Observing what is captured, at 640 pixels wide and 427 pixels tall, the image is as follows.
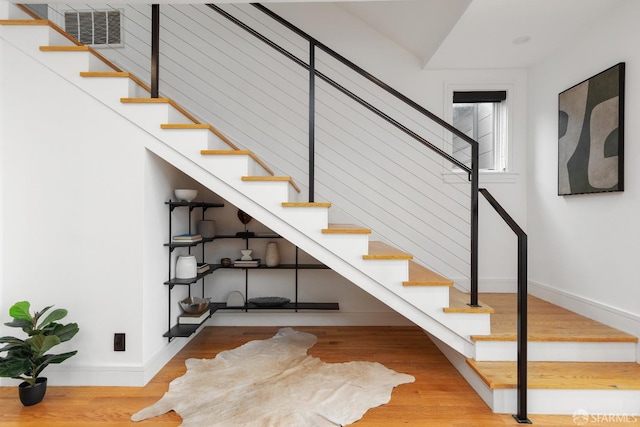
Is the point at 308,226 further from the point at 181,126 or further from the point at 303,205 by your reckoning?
the point at 181,126

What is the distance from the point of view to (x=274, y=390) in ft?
7.50

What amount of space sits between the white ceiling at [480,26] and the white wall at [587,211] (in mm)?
176

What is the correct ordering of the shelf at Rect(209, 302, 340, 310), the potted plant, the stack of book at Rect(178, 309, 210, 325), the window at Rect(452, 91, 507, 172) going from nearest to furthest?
the potted plant < the stack of book at Rect(178, 309, 210, 325) < the shelf at Rect(209, 302, 340, 310) < the window at Rect(452, 91, 507, 172)

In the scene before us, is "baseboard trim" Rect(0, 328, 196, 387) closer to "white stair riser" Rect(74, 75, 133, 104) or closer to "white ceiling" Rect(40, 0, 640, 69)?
"white stair riser" Rect(74, 75, 133, 104)

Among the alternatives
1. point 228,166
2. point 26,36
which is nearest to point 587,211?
point 228,166

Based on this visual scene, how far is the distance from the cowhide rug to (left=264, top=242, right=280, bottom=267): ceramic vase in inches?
32.3

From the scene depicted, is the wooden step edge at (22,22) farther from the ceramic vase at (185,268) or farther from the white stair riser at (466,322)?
the white stair riser at (466,322)

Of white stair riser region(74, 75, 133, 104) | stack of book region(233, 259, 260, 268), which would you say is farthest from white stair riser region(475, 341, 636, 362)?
white stair riser region(74, 75, 133, 104)

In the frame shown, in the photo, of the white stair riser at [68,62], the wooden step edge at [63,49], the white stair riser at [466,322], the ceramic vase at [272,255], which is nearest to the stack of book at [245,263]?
the ceramic vase at [272,255]

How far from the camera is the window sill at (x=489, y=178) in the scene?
147 inches

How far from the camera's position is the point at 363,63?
374 cm

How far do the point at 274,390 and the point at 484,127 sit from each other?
3.32m

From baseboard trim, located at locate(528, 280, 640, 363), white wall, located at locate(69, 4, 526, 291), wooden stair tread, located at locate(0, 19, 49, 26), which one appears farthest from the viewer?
white wall, located at locate(69, 4, 526, 291)

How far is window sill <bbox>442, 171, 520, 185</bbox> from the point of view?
374 cm
